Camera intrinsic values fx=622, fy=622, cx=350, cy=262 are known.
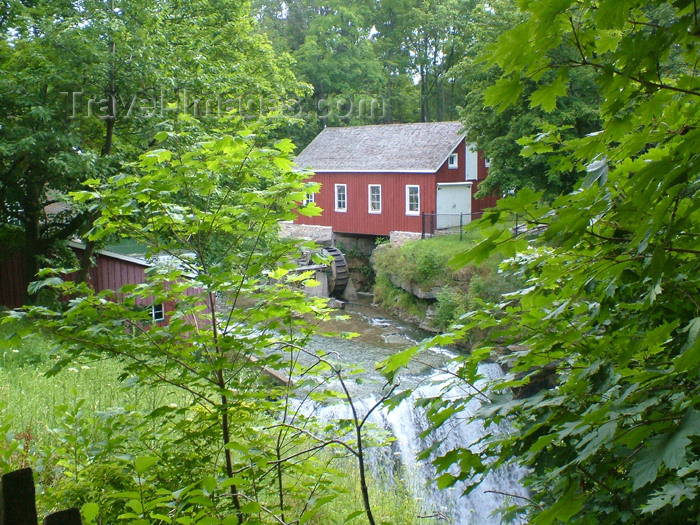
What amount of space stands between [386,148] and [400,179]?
2.56 meters

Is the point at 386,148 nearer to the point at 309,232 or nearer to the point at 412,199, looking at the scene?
the point at 412,199

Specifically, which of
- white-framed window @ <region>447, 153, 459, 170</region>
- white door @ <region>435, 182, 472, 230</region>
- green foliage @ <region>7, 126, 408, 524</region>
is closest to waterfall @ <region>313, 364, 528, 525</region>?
green foliage @ <region>7, 126, 408, 524</region>

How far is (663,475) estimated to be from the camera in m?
1.85

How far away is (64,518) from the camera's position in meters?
1.61

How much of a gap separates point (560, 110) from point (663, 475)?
18326mm

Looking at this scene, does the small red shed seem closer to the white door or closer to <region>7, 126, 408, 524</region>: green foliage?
<region>7, 126, 408, 524</region>: green foliage

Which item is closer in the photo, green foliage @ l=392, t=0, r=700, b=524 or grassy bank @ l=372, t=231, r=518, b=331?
green foliage @ l=392, t=0, r=700, b=524

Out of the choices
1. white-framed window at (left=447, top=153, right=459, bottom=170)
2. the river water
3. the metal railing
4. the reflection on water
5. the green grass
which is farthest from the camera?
white-framed window at (left=447, top=153, right=459, bottom=170)

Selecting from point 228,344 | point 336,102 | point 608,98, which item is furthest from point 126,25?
point 336,102

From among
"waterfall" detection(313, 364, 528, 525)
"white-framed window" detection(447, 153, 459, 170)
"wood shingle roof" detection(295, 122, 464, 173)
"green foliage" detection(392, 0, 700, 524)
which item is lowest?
"waterfall" detection(313, 364, 528, 525)

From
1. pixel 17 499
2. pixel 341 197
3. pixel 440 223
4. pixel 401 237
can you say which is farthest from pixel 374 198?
pixel 17 499

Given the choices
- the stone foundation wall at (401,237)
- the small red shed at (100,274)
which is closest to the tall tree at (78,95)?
the small red shed at (100,274)

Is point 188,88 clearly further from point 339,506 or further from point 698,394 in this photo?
point 698,394

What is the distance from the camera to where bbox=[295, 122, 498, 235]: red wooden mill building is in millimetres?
27328
